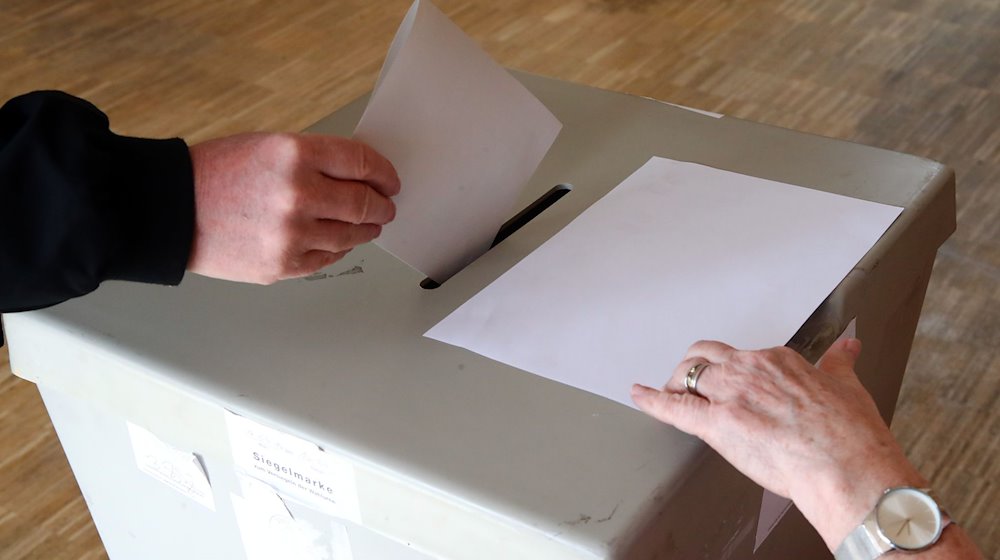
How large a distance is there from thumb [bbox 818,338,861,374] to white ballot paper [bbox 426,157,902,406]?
0.03 m

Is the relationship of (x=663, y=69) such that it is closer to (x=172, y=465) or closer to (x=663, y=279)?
(x=663, y=279)

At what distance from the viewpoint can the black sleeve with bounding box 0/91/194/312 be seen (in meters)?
0.66

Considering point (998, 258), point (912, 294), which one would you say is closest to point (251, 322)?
point (912, 294)

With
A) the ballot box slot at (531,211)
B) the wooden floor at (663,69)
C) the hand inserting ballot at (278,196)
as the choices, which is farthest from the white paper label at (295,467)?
the wooden floor at (663,69)

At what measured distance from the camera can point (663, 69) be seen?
240cm

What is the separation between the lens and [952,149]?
82.0 inches

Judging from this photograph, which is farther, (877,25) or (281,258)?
(877,25)

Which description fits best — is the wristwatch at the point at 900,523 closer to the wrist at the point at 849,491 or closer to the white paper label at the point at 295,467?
the wrist at the point at 849,491

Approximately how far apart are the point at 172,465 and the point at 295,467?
160mm

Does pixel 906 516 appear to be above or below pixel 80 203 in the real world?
below

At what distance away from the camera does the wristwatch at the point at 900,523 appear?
0.62 meters

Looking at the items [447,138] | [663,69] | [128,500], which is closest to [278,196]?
[447,138]

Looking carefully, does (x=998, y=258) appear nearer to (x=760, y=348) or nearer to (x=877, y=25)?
(x=877, y=25)

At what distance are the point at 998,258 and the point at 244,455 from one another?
149 centimetres
